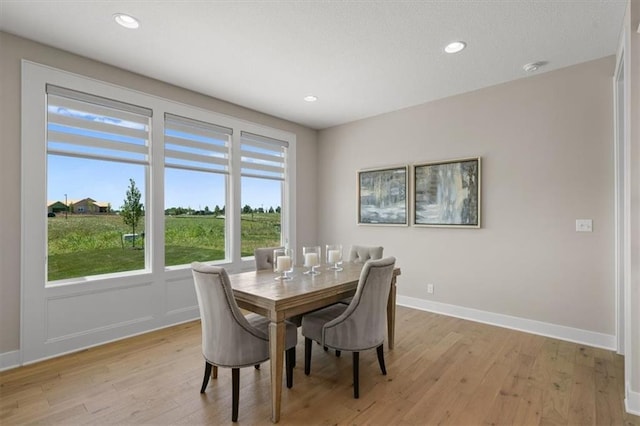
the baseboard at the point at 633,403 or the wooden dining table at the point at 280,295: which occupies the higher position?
the wooden dining table at the point at 280,295

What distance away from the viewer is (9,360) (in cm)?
260

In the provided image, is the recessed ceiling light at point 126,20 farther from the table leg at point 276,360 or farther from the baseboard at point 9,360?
the baseboard at point 9,360

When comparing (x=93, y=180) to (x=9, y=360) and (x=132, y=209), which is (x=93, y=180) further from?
(x=9, y=360)

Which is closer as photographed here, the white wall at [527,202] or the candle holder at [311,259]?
the candle holder at [311,259]

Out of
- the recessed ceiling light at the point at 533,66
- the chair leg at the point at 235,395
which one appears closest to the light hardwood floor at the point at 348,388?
the chair leg at the point at 235,395

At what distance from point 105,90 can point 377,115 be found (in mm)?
3420

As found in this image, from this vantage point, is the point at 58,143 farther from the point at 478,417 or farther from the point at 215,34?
the point at 478,417

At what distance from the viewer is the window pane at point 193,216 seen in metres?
3.71

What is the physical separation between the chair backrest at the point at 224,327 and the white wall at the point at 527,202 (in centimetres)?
283

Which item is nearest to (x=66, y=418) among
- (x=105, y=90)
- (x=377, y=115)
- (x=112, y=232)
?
(x=112, y=232)

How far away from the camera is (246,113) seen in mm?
4449

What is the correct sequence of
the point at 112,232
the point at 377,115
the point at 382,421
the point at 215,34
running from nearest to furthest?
the point at 382,421 < the point at 215,34 < the point at 112,232 < the point at 377,115

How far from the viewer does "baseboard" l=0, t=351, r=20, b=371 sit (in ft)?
8.43

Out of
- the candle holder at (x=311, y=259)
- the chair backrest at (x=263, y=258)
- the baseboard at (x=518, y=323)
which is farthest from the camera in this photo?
the chair backrest at (x=263, y=258)
